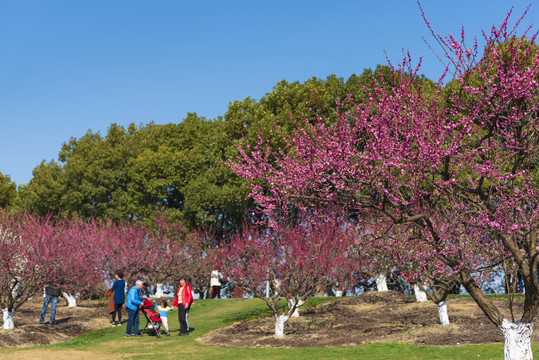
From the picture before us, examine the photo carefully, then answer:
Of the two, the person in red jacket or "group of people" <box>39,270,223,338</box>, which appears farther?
the person in red jacket

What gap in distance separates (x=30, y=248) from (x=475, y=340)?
16.0 m

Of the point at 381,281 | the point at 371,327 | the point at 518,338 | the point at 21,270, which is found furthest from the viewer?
the point at 381,281

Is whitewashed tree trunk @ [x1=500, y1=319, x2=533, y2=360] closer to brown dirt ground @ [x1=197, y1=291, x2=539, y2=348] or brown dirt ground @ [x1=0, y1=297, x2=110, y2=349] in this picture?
brown dirt ground @ [x1=197, y1=291, x2=539, y2=348]

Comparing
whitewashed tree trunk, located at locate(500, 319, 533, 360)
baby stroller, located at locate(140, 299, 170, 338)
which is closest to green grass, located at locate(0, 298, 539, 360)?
baby stroller, located at locate(140, 299, 170, 338)

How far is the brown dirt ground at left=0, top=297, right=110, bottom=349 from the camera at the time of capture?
18016mm

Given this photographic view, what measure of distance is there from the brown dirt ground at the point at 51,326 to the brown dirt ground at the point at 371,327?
216 inches

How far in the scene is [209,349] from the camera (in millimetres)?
16016

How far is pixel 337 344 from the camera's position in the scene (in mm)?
15609

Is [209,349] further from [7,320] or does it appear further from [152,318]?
[7,320]

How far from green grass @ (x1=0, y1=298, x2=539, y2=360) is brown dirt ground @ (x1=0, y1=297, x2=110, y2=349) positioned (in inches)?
33.2

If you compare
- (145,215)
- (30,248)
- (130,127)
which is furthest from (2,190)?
(30,248)

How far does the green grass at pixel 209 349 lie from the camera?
13.1 metres

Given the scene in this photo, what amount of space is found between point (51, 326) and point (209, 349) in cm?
846

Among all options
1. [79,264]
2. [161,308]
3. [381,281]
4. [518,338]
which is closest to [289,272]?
[161,308]
